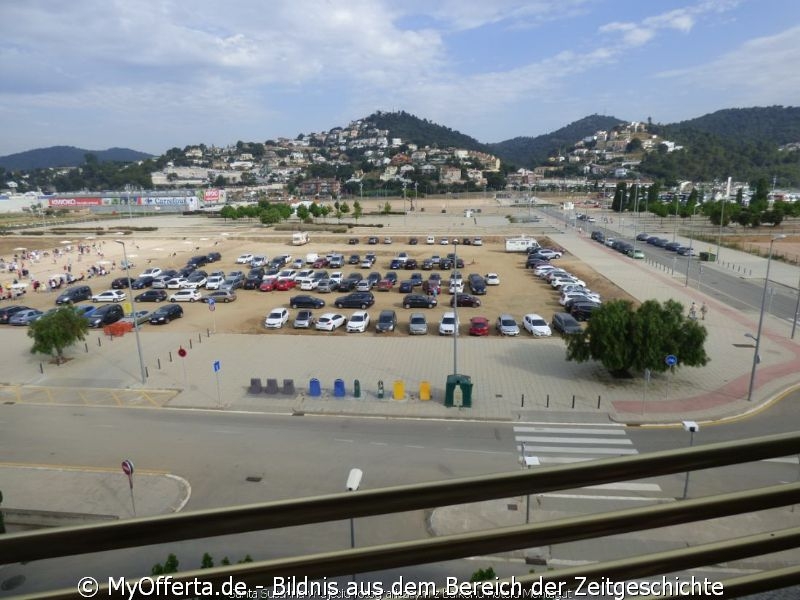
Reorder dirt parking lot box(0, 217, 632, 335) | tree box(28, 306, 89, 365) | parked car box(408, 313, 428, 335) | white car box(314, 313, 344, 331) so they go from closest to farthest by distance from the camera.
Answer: tree box(28, 306, 89, 365) → parked car box(408, 313, 428, 335) → white car box(314, 313, 344, 331) → dirt parking lot box(0, 217, 632, 335)

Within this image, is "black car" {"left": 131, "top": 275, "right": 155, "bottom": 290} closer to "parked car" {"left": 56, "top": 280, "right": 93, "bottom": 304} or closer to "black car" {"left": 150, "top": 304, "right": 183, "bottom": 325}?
"parked car" {"left": 56, "top": 280, "right": 93, "bottom": 304}

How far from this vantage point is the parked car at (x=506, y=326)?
24.1 metres

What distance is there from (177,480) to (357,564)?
12980 mm

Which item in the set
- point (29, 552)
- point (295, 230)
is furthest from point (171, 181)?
point (29, 552)

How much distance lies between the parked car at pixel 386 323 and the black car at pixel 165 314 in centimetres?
1107

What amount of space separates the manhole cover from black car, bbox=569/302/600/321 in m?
24.0

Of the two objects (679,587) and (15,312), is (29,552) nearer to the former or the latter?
(679,587)

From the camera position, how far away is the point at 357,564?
1.29 meters

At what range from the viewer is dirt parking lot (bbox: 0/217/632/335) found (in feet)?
93.2

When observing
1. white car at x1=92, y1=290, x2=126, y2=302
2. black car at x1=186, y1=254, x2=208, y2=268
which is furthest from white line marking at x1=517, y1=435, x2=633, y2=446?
black car at x1=186, y1=254, x2=208, y2=268

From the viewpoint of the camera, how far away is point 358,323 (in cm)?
2531

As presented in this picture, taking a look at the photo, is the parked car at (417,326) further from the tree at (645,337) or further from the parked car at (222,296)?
the parked car at (222,296)

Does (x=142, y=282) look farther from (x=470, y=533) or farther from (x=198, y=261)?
(x=470, y=533)

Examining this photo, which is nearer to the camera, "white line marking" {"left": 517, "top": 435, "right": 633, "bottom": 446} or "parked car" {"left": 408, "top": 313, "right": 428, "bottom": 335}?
"white line marking" {"left": 517, "top": 435, "right": 633, "bottom": 446}
